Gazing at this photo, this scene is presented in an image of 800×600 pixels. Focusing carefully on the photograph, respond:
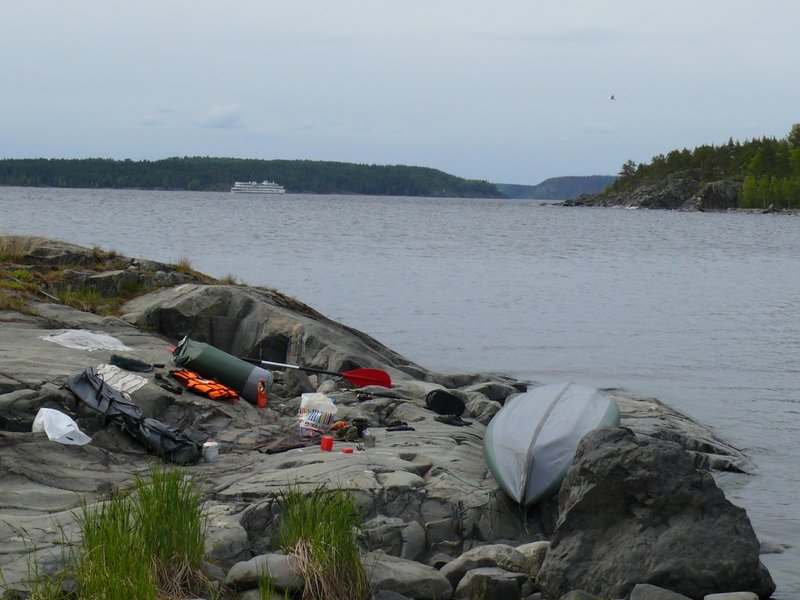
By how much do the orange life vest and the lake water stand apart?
5.68 meters

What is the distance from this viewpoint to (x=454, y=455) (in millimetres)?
10188

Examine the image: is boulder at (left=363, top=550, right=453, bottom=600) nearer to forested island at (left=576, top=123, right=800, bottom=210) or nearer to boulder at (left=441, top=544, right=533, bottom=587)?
boulder at (left=441, top=544, right=533, bottom=587)

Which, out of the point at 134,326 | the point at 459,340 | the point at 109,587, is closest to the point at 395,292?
the point at 459,340

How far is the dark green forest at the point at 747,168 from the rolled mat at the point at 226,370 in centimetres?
11860

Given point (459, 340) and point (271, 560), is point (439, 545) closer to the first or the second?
point (271, 560)

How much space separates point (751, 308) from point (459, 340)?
11.1m

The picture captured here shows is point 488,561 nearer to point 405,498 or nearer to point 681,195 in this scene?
point 405,498

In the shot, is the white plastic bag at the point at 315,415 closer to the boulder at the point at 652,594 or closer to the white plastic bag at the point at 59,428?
the white plastic bag at the point at 59,428

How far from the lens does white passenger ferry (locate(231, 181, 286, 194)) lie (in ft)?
573

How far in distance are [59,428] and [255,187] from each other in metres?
168

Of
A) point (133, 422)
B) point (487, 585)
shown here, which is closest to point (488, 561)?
point (487, 585)

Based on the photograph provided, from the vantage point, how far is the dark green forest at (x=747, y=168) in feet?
408

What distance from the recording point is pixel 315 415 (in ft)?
35.5

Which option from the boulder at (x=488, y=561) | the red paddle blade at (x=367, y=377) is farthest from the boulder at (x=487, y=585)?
the red paddle blade at (x=367, y=377)
